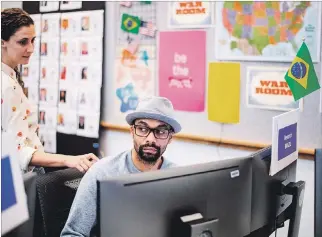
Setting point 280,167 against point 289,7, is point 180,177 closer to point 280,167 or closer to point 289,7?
point 280,167

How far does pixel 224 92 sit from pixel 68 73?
1341 millimetres

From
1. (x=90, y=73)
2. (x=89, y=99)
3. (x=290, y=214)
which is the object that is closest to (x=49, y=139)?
(x=89, y=99)

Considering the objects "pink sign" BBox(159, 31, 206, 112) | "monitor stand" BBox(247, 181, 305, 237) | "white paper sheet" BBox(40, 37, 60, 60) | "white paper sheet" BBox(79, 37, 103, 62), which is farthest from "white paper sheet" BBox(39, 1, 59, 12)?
"monitor stand" BBox(247, 181, 305, 237)

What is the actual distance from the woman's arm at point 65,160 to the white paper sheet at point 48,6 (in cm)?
192

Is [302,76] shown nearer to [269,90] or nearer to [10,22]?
[269,90]

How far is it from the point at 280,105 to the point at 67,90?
1.70 metres

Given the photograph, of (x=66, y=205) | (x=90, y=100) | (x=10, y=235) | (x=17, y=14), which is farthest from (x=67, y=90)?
(x=10, y=235)

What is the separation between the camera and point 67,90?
3.80 metres

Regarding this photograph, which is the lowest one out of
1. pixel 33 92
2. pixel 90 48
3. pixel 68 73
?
pixel 33 92

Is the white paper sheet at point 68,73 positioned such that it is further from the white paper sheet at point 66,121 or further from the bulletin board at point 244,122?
the bulletin board at point 244,122

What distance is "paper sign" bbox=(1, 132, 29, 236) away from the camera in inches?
38.5

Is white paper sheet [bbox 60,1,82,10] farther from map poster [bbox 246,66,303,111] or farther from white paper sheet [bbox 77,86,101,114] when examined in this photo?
map poster [bbox 246,66,303,111]

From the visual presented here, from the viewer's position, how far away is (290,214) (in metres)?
1.82

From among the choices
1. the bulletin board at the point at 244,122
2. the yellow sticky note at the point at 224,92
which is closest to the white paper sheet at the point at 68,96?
the bulletin board at the point at 244,122
